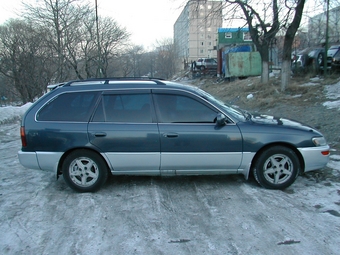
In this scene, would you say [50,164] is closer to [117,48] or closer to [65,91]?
[65,91]

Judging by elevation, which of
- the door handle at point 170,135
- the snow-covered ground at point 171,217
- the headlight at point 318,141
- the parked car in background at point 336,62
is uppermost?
the parked car in background at point 336,62

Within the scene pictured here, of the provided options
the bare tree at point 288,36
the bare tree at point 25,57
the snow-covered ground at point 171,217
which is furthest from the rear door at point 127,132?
the bare tree at point 25,57

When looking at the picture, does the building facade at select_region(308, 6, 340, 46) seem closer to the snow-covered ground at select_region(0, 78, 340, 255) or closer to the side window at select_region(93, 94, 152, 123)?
the snow-covered ground at select_region(0, 78, 340, 255)

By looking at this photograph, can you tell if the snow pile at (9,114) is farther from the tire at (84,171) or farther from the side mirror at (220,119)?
the side mirror at (220,119)

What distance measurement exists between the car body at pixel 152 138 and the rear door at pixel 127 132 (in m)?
0.01

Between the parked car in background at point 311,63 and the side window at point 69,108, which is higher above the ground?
the parked car in background at point 311,63

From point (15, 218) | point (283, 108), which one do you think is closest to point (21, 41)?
point (283, 108)

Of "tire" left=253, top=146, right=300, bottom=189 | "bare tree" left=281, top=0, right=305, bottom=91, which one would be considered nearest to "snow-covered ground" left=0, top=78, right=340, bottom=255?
"tire" left=253, top=146, right=300, bottom=189

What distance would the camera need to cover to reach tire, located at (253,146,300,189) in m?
4.02

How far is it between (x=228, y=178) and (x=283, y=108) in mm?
6622

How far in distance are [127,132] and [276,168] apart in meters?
2.26

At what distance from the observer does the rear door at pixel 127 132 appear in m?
3.97

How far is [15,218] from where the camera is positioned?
3.46 meters

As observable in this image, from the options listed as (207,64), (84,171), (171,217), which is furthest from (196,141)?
(207,64)
